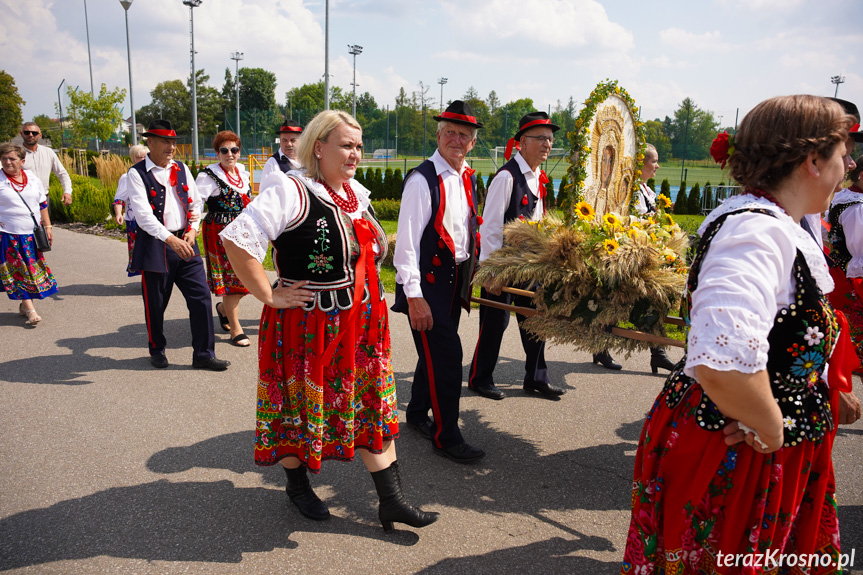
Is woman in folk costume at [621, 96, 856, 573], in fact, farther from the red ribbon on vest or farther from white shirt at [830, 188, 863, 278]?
white shirt at [830, 188, 863, 278]

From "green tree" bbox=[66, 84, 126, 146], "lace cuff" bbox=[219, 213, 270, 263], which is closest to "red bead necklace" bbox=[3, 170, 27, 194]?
"lace cuff" bbox=[219, 213, 270, 263]

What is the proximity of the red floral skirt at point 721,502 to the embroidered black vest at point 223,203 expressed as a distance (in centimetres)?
525

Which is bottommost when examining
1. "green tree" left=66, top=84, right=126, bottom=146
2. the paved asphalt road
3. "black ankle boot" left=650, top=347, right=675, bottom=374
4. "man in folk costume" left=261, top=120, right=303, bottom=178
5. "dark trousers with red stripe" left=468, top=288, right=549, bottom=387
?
the paved asphalt road

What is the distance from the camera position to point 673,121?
2738 centimetres

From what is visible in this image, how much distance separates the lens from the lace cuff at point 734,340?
1526 mm

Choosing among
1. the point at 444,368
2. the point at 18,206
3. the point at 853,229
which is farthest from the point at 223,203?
the point at 853,229

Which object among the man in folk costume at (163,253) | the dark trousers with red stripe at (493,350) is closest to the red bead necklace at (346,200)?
the dark trousers with red stripe at (493,350)

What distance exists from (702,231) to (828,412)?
26.6 inches

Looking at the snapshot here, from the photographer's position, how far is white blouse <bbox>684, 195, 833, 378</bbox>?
1.53m

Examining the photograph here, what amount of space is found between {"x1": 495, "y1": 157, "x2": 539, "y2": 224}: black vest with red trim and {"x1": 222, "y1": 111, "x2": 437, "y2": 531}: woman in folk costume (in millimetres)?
1550

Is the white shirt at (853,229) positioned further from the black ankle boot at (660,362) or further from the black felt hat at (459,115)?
the black felt hat at (459,115)

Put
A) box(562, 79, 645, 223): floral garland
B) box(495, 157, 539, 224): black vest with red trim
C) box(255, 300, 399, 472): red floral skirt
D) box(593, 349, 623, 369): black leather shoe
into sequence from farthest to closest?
box(593, 349, 623, 369): black leather shoe < box(495, 157, 539, 224): black vest with red trim < box(562, 79, 645, 223): floral garland < box(255, 300, 399, 472): red floral skirt

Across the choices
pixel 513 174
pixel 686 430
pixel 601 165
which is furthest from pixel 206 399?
pixel 686 430

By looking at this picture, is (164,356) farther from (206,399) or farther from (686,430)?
(686,430)
